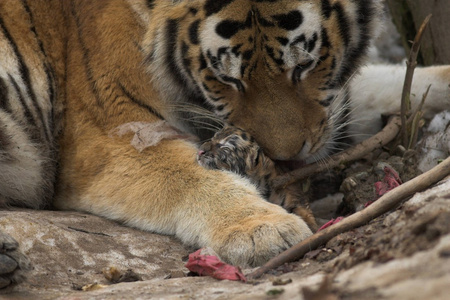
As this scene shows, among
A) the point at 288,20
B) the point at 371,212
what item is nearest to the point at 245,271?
the point at 371,212

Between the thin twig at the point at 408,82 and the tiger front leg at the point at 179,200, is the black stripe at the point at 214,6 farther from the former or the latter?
the thin twig at the point at 408,82

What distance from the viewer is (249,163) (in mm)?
2432

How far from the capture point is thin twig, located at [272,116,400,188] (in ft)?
8.31

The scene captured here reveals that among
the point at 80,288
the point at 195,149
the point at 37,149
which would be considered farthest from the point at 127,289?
the point at 37,149

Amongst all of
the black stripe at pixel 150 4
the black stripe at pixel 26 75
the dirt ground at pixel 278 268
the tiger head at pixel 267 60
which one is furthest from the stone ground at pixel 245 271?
the black stripe at pixel 150 4

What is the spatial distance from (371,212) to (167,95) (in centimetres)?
116

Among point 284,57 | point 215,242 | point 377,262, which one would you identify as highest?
point 284,57

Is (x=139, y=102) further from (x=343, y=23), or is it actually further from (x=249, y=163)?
(x=343, y=23)

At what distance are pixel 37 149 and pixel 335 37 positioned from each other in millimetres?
1289

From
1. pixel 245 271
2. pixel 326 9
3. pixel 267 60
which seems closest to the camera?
pixel 245 271

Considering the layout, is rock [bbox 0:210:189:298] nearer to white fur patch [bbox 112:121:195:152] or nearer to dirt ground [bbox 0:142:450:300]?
dirt ground [bbox 0:142:450:300]

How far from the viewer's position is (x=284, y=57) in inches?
92.0

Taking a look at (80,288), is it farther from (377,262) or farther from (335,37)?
(335,37)

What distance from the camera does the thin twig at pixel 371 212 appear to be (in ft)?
5.88
